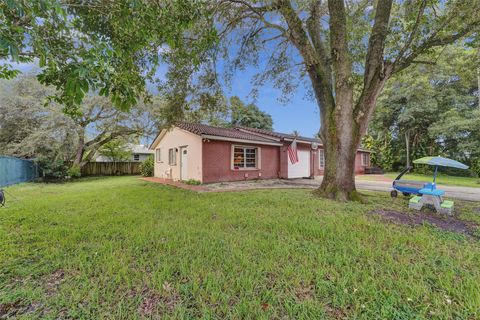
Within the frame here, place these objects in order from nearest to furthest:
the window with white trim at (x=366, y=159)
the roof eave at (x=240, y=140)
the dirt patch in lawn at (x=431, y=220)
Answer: the dirt patch in lawn at (x=431, y=220)
the roof eave at (x=240, y=140)
the window with white trim at (x=366, y=159)

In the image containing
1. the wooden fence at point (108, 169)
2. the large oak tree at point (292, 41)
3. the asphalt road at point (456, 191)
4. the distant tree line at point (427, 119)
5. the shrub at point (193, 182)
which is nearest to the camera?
the large oak tree at point (292, 41)

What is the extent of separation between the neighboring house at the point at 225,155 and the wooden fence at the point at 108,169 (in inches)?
238

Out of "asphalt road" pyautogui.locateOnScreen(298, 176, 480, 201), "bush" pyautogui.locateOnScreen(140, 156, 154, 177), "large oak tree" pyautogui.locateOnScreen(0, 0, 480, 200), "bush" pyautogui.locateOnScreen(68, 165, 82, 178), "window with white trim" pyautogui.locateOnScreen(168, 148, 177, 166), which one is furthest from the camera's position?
"bush" pyautogui.locateOnScreen(140, 156, 154, 177)

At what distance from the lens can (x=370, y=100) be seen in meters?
6.52

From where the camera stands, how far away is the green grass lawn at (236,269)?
2045mm

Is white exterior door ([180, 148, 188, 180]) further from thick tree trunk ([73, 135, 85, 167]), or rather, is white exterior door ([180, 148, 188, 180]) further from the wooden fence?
the wooden fence

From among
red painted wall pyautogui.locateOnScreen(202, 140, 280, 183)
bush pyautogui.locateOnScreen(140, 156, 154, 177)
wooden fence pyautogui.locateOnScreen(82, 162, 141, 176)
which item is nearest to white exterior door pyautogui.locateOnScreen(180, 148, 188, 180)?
red painted wall pyautogui.locateOnScreen(202, 140, 280, 183)

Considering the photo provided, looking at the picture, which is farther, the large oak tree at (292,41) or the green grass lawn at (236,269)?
the large oak tree at (292,41)

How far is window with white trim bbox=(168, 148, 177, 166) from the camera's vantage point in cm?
→ 1375

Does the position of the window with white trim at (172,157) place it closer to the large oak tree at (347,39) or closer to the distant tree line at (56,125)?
the distant tree line at (56,125)

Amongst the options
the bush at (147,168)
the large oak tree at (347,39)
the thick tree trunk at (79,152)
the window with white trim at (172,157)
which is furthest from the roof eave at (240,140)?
the thick tree trunk at (79,152)

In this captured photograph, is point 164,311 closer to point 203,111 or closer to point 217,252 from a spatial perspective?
point 217,252

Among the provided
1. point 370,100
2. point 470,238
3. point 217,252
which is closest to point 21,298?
point 217,252

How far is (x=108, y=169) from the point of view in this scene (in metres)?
19.8
